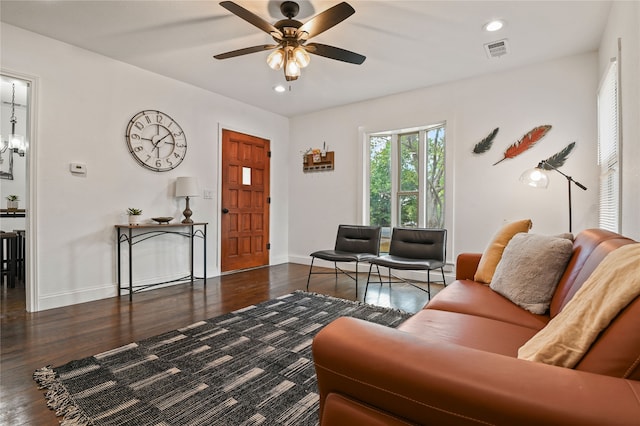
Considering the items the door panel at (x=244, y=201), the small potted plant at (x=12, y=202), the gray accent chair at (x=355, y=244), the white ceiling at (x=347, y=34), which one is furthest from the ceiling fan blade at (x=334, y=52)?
the small potted plant at (x=12, y=202)

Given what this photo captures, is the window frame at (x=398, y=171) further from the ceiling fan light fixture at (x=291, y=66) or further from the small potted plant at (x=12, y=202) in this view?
the small potted plant at (x=12, y=202)

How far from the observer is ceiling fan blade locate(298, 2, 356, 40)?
196 centimetres

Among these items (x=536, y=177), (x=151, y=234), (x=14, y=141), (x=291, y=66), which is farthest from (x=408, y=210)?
(x=14, y=141)

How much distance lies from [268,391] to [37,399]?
3.71 ft

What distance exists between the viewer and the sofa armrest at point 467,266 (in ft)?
7.89

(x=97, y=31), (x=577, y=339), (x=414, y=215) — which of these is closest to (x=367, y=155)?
(x=414, y=215)

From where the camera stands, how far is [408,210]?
14.5 ft

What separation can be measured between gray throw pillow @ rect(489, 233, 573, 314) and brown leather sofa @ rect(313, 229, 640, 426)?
1.00m

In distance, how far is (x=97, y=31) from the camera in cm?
283

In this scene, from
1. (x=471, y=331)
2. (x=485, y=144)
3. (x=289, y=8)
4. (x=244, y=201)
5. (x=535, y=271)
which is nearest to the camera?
(x=471, y=331)

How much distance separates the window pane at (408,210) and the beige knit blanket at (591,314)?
3.48 m

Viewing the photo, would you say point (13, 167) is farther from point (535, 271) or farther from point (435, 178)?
point (535, 271)

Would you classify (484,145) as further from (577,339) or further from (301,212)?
(577,339)

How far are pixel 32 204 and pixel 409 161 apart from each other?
Result: 4222 millimetres
